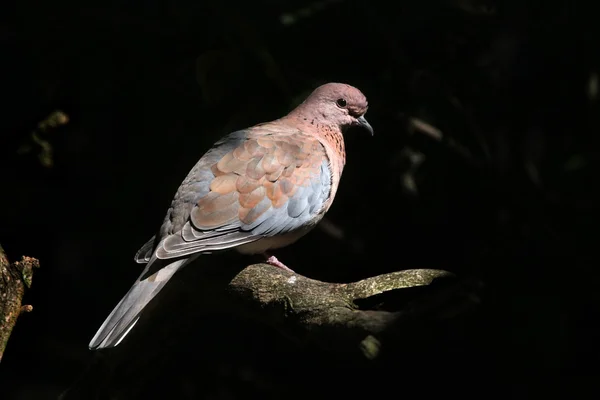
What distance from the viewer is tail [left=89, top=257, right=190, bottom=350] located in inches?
93.0

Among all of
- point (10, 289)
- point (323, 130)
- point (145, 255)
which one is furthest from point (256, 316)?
point (323, 130)

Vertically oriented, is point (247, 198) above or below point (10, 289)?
below

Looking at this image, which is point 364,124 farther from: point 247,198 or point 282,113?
point 247,198

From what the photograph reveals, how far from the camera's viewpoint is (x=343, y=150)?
3393 millimetres

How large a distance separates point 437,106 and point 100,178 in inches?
60.2

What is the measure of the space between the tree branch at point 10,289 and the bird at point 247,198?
27cm

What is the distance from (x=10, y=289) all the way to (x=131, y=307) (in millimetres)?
362

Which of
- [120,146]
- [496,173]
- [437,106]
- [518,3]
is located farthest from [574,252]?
[120,146]

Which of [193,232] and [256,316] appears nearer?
[256,316]

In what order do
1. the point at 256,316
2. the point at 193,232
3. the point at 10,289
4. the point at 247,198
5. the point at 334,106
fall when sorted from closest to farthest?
1. the point at 10,289
2. the point at 256,316
3. the point at 193,232
4. the point at 247,198
5. the point at 334,106

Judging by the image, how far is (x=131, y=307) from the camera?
245 centimetres

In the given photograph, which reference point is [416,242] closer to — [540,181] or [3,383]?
[540,181]

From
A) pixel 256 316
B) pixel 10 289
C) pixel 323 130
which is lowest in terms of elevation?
pixel 256 316

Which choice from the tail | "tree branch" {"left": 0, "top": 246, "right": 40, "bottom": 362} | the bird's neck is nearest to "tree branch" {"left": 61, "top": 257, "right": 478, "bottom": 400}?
the tail
